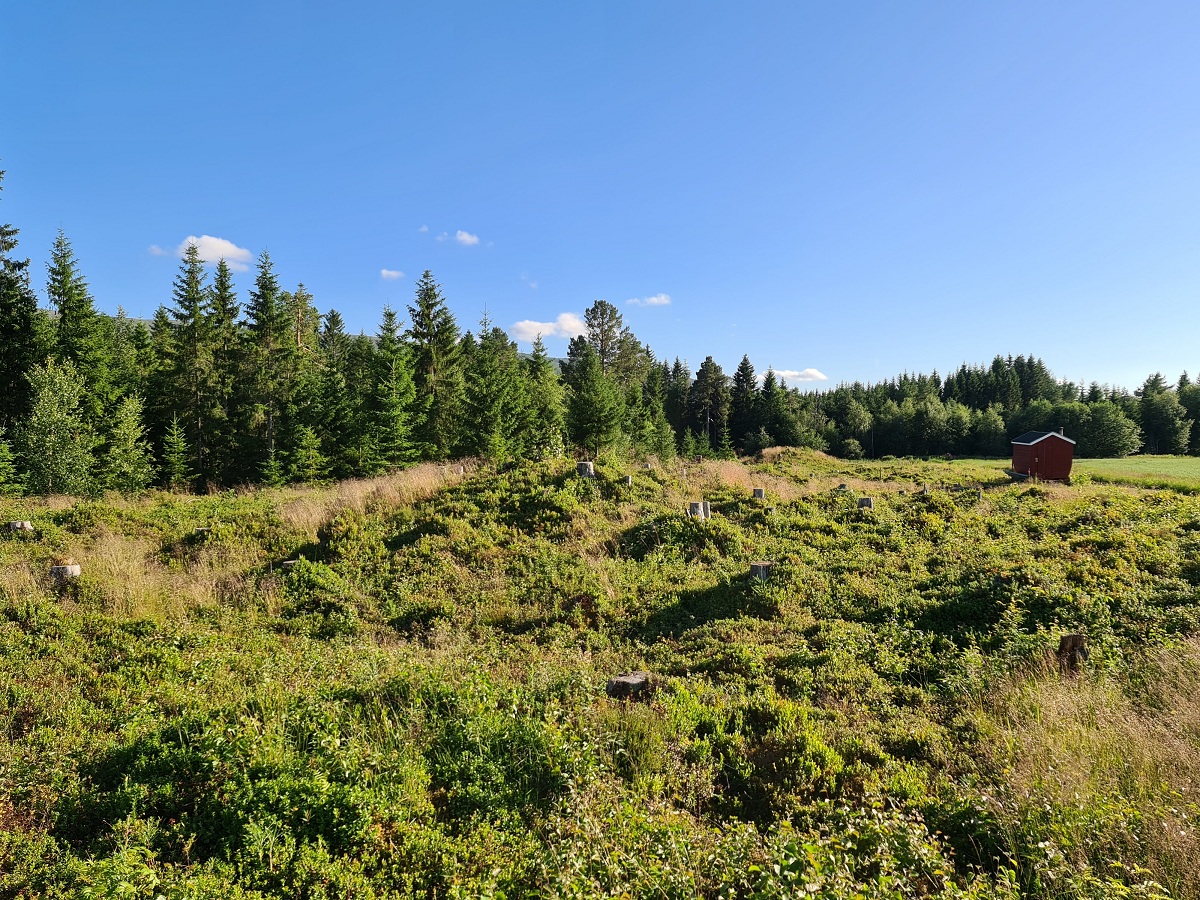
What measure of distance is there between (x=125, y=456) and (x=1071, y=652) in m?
30.8

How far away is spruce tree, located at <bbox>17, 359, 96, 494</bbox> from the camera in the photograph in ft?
56.2

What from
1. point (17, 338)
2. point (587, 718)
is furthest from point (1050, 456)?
point (17, 338)

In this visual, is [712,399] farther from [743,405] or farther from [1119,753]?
[1119,753]

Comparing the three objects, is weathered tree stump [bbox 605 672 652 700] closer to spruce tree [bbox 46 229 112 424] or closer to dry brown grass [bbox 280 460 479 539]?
dry brown grass [bbox 280 460 479 539]

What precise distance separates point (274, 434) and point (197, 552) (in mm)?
19557

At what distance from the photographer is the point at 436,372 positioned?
2819 cm

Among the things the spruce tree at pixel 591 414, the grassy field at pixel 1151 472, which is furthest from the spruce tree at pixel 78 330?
the grassy field at pixel 1151 472

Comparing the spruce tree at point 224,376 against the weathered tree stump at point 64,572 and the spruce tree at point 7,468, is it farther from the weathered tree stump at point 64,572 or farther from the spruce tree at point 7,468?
the weathered tree stump at point 64,572

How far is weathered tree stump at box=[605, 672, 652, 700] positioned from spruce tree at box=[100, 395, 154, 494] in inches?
972

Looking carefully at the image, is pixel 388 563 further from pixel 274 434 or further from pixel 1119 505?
pixel 274 434

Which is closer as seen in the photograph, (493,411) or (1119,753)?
(1119,753)

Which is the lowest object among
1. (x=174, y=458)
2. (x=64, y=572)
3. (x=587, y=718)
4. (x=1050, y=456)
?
(x=587, y=718)

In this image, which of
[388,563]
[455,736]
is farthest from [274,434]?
[455,736]

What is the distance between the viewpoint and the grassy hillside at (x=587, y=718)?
3148mm
